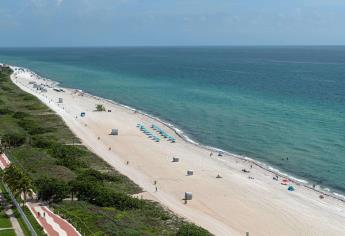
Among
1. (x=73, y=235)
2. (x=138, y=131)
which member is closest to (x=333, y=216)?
(x=73, y=235)

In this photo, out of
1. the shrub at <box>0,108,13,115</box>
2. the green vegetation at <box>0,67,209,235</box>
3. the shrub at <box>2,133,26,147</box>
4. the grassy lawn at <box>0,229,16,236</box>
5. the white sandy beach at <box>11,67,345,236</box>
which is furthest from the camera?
the shrub at <box>0,108,13,115</box>

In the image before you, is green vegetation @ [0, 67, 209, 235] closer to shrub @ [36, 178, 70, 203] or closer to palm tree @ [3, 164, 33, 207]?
shrub @ [36, 178, 70, 203]

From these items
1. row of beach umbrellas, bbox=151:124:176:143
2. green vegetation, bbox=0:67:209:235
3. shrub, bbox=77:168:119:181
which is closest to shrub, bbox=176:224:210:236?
green vegetation, bbox=0:67:209:235

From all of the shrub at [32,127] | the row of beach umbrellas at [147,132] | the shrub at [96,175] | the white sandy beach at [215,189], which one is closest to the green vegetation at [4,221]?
the shrub at [96,175]

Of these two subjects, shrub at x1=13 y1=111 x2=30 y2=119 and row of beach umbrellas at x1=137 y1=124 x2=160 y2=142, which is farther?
shrub at x1=13 y1=111 x2=30 y2=119

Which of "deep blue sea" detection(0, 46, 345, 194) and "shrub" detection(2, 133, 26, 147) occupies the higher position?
"shrub" detection(2, 133, 26, 147)

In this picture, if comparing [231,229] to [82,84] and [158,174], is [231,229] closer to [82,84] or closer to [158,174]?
[158,174]

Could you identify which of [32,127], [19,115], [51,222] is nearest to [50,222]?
[51,222]
